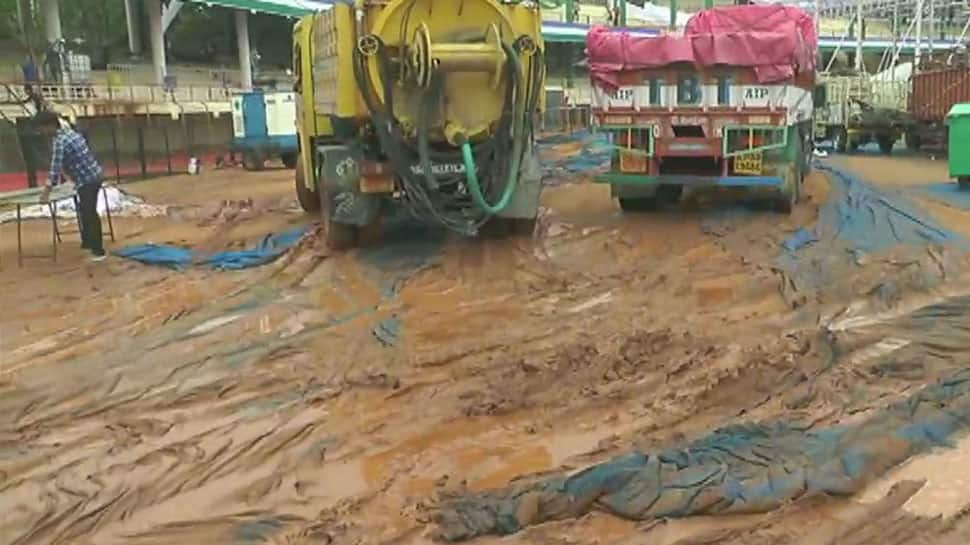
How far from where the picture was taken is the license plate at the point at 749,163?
13070 millimetres

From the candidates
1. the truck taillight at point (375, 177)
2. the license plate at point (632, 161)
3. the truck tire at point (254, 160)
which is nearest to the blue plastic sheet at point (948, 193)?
the license plate at point (632, 161)

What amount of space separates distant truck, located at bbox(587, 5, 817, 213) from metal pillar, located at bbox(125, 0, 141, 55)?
39.5 m

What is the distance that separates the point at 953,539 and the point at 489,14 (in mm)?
7522

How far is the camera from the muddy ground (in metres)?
5.11

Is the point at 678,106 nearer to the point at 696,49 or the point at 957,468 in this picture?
the point at 696,49

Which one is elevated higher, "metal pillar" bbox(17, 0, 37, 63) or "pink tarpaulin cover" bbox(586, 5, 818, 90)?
"metal pillar" bbox(17, 0, 37, 63)

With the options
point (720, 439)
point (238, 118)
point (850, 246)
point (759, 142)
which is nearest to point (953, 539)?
point (720, 439)

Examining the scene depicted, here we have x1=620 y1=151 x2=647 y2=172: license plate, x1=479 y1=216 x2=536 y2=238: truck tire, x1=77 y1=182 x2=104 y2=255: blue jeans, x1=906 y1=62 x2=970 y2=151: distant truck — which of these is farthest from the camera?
x1=906 y1=62 x2=970 y2=151: distant truck

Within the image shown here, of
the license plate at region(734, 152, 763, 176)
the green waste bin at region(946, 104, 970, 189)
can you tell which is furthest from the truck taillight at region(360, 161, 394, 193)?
the green waste bin at region(946, 104, 970, 189)

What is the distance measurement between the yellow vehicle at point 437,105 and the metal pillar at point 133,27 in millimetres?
40200

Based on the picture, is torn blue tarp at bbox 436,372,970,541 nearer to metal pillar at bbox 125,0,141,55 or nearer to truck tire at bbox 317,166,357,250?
truck tire at bbox 317,166,357,250

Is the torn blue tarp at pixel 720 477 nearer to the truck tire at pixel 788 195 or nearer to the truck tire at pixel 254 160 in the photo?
the truck tire at pixel 788 195

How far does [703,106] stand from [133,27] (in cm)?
4171

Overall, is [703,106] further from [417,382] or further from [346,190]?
[417,382]
